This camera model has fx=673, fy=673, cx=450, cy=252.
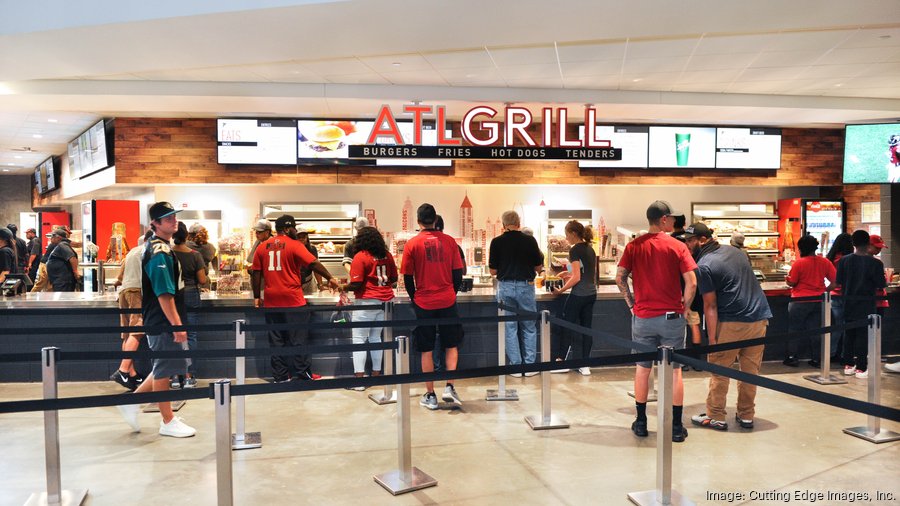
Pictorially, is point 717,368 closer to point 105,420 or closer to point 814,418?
point 814,418

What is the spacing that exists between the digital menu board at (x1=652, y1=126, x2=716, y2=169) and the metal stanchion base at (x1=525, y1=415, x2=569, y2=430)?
6.01 meters

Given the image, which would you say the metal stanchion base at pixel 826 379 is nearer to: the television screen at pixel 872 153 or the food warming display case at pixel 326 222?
the television screen at pixel 872 153

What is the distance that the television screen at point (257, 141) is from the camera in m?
9.20

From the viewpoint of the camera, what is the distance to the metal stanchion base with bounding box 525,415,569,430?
504cm

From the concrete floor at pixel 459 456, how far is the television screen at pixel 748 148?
5279mm

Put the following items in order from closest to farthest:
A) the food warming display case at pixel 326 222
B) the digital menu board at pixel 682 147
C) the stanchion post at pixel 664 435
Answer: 1. the stanchion post at pixel 664 435
2. the food warming display case at pixel 326 222
3. the digital menu board at pixel 682 147

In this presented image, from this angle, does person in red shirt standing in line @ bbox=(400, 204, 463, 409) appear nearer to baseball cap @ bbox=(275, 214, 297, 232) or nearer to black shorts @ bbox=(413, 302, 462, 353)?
black shorts @ bbox=(413, 302, 462, 353)

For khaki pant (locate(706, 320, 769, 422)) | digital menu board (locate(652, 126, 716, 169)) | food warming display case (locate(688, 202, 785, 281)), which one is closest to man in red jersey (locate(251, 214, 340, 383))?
khaki pant (locate(706, 320, 769, 422))

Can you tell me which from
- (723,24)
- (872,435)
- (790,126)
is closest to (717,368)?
(872,435)


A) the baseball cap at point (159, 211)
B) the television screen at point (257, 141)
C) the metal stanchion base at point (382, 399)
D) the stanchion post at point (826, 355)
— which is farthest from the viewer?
the television screen at point (257, 141)

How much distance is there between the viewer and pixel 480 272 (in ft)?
31.1

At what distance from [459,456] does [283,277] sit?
2.63 meters

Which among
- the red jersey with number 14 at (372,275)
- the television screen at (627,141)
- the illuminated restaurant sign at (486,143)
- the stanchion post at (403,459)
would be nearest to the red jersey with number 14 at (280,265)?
the red jersey with number 14 at (372,275)

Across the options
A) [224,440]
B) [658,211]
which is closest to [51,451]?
[224,440]
